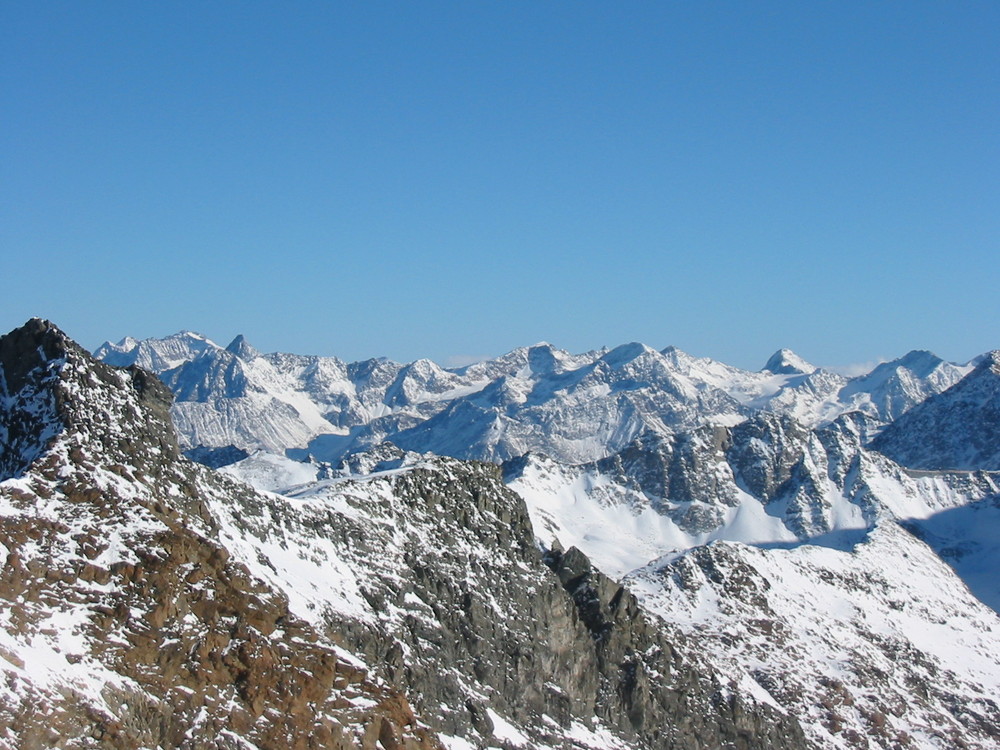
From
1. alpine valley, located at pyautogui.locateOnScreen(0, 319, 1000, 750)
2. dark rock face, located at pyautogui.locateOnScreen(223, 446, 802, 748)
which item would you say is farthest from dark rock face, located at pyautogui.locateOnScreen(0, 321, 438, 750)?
dark rock face, located at pyautogui.locateOnScreen(223, 446, 802, 748)

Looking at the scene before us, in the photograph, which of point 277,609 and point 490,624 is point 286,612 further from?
point 490,624

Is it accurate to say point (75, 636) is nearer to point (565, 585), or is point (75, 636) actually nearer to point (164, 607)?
point (164, 607)

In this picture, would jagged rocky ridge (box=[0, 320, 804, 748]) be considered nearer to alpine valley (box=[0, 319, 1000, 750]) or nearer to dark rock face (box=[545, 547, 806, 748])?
alpine valley (box=[0, 319, 1000, 750])

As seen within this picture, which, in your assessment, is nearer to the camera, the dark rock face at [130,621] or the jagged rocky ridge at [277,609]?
the dark rock face at [130,621]

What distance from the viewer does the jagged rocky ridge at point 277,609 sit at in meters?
73.8

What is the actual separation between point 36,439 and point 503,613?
2341 inches

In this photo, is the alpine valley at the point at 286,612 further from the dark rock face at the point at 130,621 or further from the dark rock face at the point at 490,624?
the dark rock face at the point at 490,624

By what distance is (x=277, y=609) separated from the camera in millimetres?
86312

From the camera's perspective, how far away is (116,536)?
80938 mm

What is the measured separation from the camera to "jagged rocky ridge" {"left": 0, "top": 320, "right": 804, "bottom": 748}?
242ft

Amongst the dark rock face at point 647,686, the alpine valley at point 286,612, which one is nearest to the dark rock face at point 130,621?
the alpine valley at point 286,612

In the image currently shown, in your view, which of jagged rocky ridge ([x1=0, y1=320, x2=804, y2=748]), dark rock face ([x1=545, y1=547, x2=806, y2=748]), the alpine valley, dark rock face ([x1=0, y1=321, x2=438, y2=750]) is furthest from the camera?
dark rock face ([x1=545, y1=547, x2=806, y2=748])

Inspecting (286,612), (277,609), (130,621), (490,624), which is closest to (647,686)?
(490,624)

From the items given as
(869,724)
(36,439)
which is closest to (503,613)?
(36,439)
